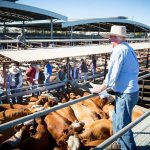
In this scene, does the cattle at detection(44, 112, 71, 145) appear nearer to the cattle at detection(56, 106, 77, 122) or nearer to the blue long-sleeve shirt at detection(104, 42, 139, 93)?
the cattle at detection(56, 106, 77, 122)

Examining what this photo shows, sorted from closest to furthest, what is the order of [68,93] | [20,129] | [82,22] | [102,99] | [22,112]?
[20,129], [22,112], [102,99], [68,93], [82,22]

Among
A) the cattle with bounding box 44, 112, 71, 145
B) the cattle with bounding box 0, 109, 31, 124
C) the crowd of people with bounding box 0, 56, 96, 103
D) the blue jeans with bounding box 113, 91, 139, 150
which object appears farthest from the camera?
the crowd of people with bounding box 0, 56, 96, 103

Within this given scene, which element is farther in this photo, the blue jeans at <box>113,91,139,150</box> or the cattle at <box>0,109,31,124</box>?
the cattle at <box>0,109,31,124</box>

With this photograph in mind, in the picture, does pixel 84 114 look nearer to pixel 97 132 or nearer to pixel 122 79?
pixel 97 132

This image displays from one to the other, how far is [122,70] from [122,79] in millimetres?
123

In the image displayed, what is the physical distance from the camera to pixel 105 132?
560 cm

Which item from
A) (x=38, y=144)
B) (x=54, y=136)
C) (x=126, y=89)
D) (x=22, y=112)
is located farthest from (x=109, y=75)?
(x=22, y=112)

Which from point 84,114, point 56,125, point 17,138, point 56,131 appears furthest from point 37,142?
point 84,114

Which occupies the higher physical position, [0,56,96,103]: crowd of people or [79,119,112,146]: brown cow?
[0,56,96,103]: crowd of people

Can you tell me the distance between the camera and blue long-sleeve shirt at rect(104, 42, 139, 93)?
3.17m

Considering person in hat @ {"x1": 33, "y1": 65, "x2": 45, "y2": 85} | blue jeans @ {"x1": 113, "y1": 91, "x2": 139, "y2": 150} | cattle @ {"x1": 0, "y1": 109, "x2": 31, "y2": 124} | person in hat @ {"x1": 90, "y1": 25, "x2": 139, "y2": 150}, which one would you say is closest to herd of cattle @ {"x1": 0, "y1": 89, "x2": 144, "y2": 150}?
cattle @ {"x1": 0, "y1": 109, "x2": 31, "y2": 124}

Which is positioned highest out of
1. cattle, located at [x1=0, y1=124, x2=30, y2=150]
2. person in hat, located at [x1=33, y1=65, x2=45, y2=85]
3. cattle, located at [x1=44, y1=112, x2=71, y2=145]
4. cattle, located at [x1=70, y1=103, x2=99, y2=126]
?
person in hat, located at [x1=33, y1=65, x2=45, y2=85]

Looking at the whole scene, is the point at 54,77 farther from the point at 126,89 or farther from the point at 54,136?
the point at 126,89

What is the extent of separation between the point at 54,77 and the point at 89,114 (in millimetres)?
5815
